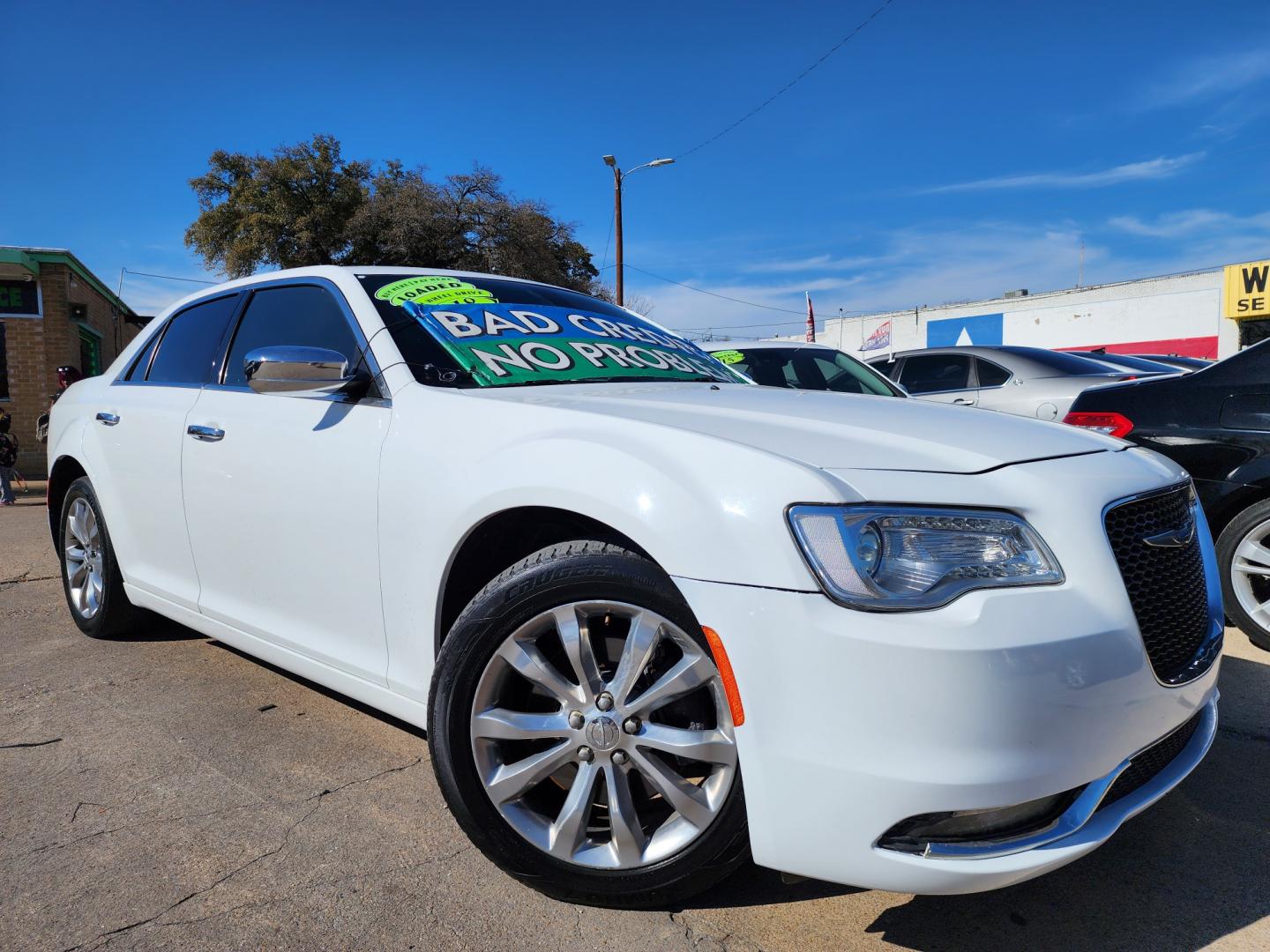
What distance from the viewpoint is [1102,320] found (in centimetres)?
3306

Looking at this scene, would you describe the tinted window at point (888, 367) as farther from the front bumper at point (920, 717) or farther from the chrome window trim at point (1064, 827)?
the front bumper at point (920, 717)

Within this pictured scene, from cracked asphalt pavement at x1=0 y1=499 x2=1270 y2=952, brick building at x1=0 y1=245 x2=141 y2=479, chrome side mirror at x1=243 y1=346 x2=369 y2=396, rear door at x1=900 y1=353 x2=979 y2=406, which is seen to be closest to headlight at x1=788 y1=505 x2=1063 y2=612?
cracked asphalt pavement at x1=0 y1=499 x2=1270 y2=952

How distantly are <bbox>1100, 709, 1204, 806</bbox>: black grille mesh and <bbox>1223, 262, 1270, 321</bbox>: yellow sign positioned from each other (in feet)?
107

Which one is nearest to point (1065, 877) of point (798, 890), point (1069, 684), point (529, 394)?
point (798, 890)

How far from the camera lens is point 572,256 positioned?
28031mm

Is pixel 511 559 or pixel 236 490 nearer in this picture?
pixel 511 559

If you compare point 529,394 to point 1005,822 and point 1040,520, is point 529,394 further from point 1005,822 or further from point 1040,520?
point 1005,822

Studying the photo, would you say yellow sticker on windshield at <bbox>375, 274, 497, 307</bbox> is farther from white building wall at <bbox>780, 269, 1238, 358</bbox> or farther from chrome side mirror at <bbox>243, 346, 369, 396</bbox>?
white building wall at <bbox>780, 269, 1238, 358</bbox>

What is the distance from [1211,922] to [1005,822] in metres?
0.74

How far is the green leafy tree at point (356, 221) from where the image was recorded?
955 inches

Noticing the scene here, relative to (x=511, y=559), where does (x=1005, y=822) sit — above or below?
below

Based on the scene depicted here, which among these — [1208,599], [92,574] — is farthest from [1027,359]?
[92,574]

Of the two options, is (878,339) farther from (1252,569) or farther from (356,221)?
(1252,569)

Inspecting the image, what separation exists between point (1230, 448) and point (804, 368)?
305 centimetres
